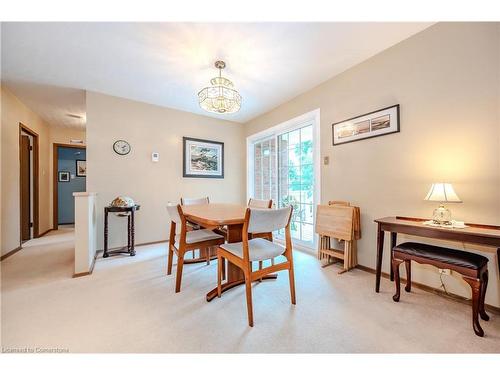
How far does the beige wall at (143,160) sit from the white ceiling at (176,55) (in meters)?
0.36

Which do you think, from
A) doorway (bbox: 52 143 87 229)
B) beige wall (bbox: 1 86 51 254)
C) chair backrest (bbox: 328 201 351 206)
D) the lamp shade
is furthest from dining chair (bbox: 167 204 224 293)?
doorway (bbox: 52 143 87 229)

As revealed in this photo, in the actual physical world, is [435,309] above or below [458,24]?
below

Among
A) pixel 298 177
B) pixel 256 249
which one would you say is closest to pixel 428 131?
pixel 298 177

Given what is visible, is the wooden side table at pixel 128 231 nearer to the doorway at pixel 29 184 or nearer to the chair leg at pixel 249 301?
the doorway at pixel 29 184

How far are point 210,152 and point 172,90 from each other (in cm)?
137

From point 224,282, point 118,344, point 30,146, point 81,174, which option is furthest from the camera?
point 81,174

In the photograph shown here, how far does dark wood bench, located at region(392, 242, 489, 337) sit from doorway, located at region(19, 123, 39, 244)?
5664 millimetres

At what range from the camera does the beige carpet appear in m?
1.24

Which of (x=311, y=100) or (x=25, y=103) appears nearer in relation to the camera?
(x=311, y=100)

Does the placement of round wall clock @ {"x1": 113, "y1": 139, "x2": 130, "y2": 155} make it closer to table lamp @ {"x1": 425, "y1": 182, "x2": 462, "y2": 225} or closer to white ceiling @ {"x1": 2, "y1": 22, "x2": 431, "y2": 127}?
white ceiling @ {"x1": 2, "y1": 22, "x2": 431, "y2": 127}

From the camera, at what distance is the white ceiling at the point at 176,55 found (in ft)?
5.91

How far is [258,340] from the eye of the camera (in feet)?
4.16
